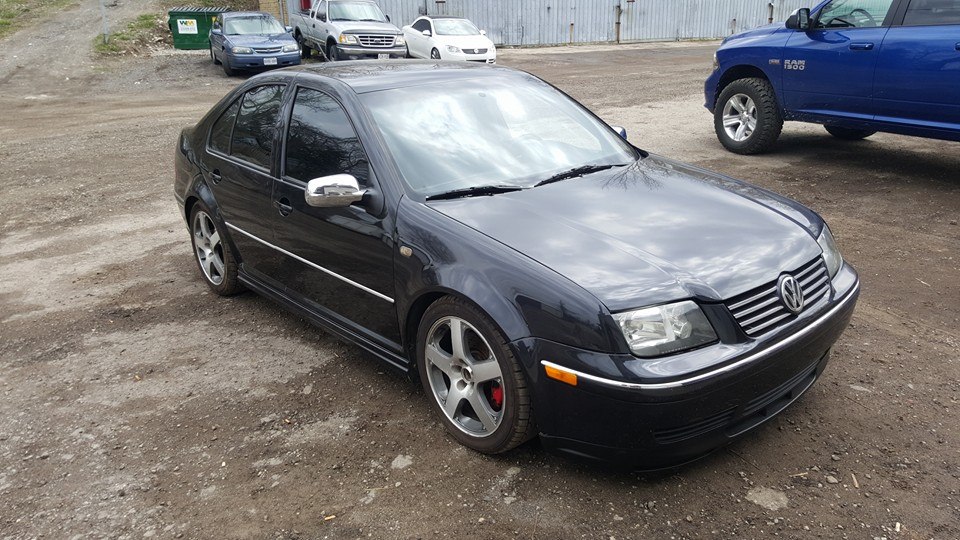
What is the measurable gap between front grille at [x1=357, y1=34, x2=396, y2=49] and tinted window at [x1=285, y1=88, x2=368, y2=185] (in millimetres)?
15872

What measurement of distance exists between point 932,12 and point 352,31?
48.4ft

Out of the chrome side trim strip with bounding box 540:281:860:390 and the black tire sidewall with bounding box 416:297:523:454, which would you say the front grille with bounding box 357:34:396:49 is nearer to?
the black tire sidewall with bounding box 416:297:523:454

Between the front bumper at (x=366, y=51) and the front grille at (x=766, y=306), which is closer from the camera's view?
the front grille at (x=766, y=306)

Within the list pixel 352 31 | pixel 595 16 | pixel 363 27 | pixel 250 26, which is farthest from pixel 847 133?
pixel 595 16

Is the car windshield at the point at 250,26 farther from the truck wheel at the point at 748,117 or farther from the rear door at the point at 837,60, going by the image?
the rear door at the point at 837,60

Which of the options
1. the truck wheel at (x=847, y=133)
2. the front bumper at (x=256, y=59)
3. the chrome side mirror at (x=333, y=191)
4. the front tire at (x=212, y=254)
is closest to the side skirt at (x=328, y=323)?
the front tire at (x=212, y=254)

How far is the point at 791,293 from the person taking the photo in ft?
9.81

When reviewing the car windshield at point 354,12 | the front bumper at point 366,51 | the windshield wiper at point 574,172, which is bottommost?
the windshield wiper at point 574,172

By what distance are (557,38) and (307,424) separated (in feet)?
88.0

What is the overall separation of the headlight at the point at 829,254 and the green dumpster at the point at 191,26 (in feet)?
74.8

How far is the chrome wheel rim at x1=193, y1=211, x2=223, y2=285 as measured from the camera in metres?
5.09

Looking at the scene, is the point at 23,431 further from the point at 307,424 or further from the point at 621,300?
the point at 621,300

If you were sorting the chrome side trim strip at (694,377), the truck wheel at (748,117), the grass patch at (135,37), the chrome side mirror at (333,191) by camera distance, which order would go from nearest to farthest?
the chrome side trim strip at (694,377), the chrome side mirror at (333,191), the truck wheel at (748,117), the grass patch at (135,37)

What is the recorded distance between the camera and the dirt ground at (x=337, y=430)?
9.34ft
